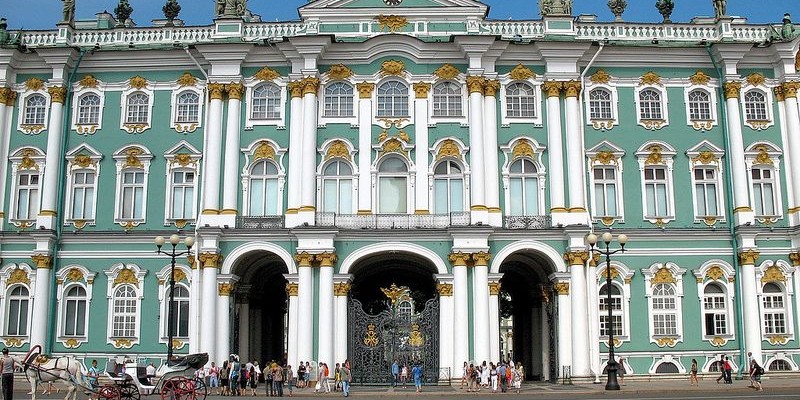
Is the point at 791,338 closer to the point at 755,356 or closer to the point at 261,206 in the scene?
the point at 755,356

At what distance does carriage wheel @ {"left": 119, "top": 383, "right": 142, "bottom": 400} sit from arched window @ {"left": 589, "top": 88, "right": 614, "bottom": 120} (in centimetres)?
2445

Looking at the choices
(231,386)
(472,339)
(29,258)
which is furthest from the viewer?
(29,258)

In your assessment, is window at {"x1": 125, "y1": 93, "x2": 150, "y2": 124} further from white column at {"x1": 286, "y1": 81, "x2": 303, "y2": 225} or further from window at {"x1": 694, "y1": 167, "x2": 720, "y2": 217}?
→ window at {"x1": 694, "y1": 167, "x2": 720, "y2": 217}

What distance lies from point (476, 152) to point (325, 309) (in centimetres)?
956

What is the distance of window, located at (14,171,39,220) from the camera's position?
42125 millimetres

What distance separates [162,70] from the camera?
141 feet

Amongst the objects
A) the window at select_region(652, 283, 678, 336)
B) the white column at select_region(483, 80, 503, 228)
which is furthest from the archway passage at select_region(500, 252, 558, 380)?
the window at select_region(652, 283, 678, 336)

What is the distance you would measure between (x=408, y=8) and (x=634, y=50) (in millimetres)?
10613

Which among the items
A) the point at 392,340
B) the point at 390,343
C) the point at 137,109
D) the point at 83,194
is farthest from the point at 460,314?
the point at 83,194

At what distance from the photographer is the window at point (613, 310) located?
40500mm

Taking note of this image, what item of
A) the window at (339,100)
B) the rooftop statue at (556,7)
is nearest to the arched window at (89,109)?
the window at (339,100)

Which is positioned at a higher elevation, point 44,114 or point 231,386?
point 44,114

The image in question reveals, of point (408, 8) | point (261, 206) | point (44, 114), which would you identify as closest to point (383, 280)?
point (261, 206)

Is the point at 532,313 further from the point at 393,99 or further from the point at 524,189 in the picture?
the point at 393,99
